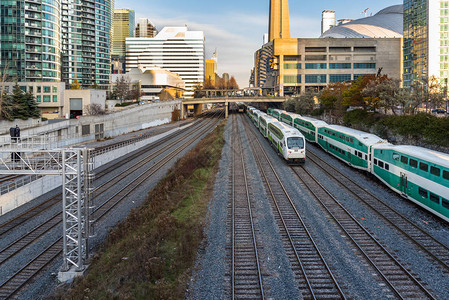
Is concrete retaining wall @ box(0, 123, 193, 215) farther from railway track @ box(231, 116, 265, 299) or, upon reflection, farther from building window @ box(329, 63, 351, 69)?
building window @ box(329, 63, 351, 69)

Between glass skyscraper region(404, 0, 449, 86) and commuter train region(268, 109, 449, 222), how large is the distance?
53.3 m

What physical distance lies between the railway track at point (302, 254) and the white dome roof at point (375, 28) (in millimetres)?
136381

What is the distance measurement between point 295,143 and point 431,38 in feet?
202

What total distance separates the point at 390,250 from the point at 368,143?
13.6m

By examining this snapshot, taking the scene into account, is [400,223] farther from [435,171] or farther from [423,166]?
[423,166]

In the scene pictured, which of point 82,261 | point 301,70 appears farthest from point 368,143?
point 301,70

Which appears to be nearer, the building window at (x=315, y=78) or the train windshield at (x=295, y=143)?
the train windshield at (x=295, y=143)

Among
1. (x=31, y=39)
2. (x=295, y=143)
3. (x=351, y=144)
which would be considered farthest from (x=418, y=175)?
(x=31, y=39)

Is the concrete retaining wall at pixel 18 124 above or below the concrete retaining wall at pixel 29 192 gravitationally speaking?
above

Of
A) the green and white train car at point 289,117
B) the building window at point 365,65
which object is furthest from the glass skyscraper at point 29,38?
the building window at point 365,65

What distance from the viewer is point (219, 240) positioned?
655 inches

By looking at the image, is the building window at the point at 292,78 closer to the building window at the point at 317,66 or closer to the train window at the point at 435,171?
the building window at the point at 317,66

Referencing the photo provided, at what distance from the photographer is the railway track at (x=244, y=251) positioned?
40.4ft

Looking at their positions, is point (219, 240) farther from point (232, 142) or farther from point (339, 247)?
point (232, 142)
